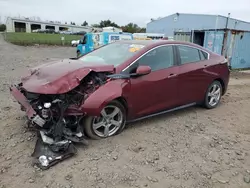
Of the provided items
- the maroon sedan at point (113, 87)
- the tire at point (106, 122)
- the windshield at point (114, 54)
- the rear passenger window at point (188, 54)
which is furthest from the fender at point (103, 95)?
the rear passenger window at point (188, 54)

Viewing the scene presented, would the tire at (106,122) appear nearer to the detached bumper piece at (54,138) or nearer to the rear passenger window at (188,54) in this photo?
the detached bumper piece at (54,138)

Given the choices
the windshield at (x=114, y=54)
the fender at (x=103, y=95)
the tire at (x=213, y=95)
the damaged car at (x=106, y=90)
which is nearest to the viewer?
the damaged car at (x=106, y=90)

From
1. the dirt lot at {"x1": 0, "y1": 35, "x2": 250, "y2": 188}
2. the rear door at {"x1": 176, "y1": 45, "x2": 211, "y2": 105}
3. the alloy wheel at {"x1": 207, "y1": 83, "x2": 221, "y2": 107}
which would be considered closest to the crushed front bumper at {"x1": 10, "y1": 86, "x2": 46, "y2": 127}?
the dirt lot at {"x1": 0, "y1": 35, "x2": 250, "y2": 188}

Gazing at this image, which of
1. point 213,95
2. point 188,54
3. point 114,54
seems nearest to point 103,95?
A: point 114,54

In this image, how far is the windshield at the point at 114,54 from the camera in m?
4.25

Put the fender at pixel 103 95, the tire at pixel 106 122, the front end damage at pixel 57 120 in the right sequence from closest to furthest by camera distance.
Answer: the front end damage at pixel 57 120 < the fender at pixel 103 95 < the tire at pixel 106 122

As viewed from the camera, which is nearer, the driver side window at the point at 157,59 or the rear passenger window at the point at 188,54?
the driver side window at the point at 157,59

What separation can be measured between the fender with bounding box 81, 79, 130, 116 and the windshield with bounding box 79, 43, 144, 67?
433 millimetres

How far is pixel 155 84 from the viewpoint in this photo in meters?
4.29

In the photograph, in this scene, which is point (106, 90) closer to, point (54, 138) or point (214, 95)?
point (54, 138)

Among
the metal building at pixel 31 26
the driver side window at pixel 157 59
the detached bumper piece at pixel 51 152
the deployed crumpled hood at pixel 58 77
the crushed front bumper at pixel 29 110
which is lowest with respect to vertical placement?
the detached bumper piece at pixel 51 152

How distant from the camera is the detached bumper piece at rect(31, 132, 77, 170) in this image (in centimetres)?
312

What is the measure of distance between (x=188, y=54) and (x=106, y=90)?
7.41ft

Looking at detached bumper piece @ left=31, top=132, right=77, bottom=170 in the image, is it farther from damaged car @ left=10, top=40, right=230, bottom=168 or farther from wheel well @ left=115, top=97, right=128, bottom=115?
wheel well @ left=115, top=97, right=128, bottom=115
